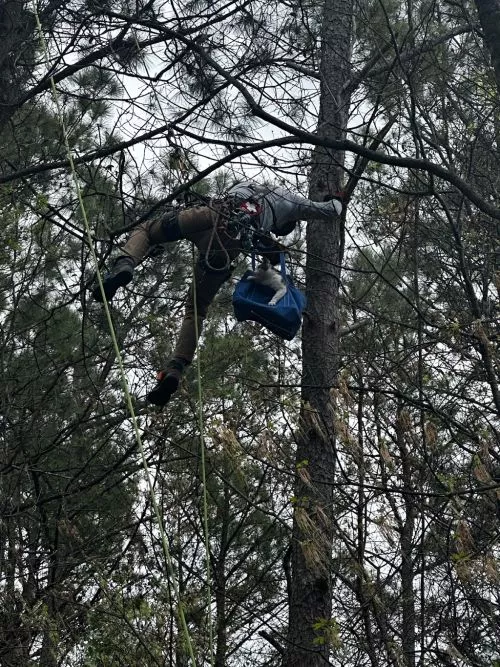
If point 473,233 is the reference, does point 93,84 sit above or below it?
above

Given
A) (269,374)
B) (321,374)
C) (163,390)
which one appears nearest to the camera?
(163,390)

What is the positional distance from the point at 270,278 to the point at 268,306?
20cm

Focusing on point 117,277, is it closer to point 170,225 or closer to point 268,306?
point 170,225

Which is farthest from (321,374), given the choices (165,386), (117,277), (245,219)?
(117,277)

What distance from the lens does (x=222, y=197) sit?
5613 millimetres

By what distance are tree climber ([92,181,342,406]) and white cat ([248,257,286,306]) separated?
0.10 meters

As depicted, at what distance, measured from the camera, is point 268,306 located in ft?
18.9

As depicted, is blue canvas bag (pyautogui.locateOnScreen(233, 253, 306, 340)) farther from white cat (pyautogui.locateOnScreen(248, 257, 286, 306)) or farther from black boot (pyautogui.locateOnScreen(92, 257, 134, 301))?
black boot (pyautogui.locateOnScreen(92, 257, 134, 301))

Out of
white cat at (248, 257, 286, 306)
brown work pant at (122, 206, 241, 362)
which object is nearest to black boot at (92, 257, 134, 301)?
brown work pant at (122, 206, 241, 362)

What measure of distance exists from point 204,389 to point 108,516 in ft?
4.65

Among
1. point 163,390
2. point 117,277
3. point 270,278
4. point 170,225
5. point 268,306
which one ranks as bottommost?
point 163,390

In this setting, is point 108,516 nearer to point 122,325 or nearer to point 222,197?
point 122,325

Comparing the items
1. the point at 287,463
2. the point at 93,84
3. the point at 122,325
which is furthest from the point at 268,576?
the point at 93,84

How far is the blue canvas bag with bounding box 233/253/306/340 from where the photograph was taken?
579 cm
